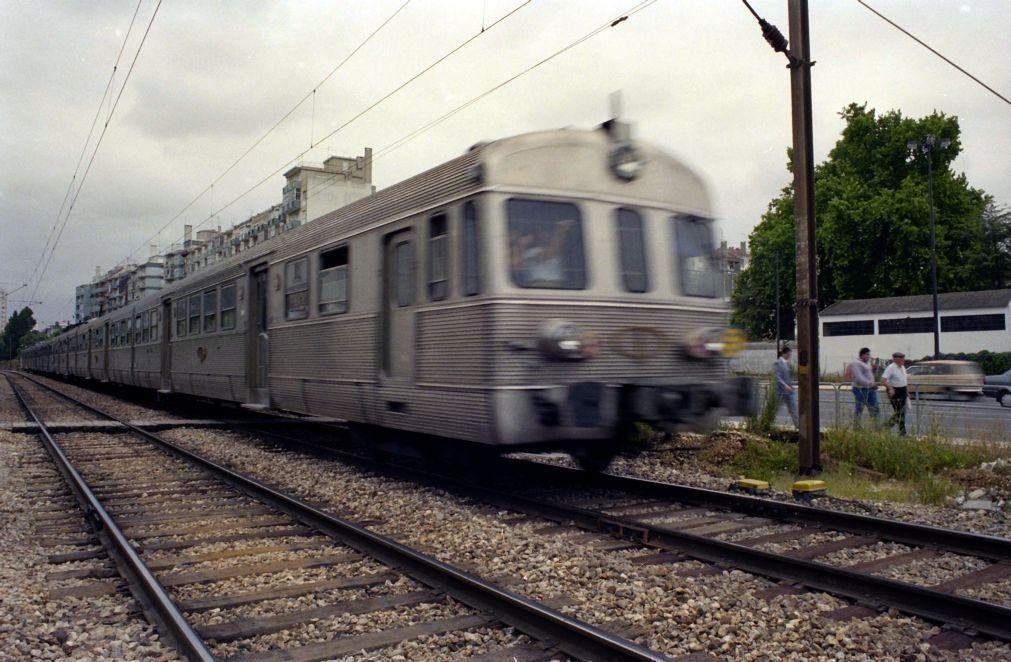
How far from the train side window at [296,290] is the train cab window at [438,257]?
324cm

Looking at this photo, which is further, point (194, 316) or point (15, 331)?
point (15, 331)

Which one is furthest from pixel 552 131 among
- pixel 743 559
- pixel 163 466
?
pixel 163 466

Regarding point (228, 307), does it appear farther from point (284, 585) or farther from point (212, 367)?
point (284, 585)

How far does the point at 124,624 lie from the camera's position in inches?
174

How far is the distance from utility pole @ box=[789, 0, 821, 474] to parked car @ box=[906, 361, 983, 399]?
1903cm

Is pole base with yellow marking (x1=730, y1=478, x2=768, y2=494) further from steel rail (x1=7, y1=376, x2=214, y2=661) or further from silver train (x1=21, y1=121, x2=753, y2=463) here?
steel rail (x1=7, y1=376, x2=214, y2=661)

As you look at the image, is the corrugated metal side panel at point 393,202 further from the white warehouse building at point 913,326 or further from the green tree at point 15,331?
the green tree at point 15,331

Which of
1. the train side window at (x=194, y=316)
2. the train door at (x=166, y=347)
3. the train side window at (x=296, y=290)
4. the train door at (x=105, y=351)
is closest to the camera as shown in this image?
the train side window at (x=296, y=290)

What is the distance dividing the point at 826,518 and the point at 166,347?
15060 mm

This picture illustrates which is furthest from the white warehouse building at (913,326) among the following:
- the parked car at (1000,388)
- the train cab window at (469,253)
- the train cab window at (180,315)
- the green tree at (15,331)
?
the green tree at (15,331)

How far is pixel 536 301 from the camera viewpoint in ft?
22.6

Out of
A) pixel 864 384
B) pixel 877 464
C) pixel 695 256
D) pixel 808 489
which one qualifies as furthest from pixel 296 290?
pixel 864 384

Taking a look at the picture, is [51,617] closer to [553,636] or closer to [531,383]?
[553,636]

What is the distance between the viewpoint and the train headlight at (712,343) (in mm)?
→ 7648
